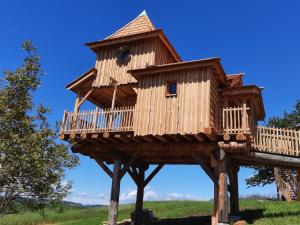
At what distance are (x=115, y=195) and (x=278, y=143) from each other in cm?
901

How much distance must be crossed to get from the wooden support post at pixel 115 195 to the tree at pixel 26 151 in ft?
17.6

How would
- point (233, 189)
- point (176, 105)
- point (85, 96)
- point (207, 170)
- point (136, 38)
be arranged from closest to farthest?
1. point (207, 170)
2. point (176, 105)
3. point (85, 96)
4. point (136, 38)
5. point (233, 189)

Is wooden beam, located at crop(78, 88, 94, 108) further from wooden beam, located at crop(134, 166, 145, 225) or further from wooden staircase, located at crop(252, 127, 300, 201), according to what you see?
wooden staircase, located at crop(252, 127, 300, 201)

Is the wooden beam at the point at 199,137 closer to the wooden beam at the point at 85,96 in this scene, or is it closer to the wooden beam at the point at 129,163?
the wooden beam at the point at 129,163

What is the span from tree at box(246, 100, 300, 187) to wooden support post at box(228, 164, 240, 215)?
17.8 metres

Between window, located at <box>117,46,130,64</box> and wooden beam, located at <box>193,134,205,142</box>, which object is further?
window, located at <box>117,46,130,64</box>

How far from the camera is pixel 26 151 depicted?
12.1 m

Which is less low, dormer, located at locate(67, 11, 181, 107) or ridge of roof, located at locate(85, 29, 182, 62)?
ridge of roof, located at locate(85, 29, 182, 62)

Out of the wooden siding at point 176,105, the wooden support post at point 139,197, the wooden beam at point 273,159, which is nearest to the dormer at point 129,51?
the wooden siding at point 176,105

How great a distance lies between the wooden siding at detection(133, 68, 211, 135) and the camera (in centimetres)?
1633

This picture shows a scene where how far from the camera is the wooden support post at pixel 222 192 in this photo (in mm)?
15452

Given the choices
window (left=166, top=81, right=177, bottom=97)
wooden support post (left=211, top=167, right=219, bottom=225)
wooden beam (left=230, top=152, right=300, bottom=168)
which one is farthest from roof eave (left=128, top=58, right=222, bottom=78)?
wooden support post (left=211, top=167, right=219, bottom=225)

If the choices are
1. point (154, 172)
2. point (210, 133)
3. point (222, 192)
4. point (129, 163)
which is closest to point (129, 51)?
point (129, 163)

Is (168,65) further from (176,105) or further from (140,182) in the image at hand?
(140,182)
